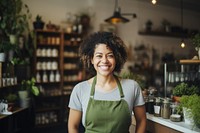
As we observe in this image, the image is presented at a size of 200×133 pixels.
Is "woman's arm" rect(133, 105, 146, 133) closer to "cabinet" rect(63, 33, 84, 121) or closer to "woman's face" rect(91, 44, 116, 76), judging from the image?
"woman's face" rect(91, 44, 116, 76)

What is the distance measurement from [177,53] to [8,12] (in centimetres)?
448

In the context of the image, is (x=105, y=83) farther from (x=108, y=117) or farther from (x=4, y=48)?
(x=4, y=48)

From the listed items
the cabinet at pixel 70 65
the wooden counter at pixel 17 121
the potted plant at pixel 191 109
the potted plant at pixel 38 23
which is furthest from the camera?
the cabinet at pixel 70 65

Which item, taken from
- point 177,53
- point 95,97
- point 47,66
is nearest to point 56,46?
point 47,66

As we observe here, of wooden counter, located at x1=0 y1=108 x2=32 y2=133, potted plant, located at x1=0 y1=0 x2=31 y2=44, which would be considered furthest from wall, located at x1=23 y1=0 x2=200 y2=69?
wooden counter, located at x1=0 y1=108 x2=32 y2=133

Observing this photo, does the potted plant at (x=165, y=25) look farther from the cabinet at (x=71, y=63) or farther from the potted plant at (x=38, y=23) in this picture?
the potted plant at (x=38, y=23)

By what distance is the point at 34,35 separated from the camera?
401cm

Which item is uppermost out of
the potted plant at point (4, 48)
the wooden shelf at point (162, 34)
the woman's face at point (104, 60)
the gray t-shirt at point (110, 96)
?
the wooden shelf at point (162, 34)

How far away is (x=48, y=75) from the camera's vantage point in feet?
14.2

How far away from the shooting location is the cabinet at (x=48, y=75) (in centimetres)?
416

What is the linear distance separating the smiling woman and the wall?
3023 millimetres

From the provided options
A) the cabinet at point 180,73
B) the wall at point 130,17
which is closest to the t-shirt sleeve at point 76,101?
the cabinet at point 180,73

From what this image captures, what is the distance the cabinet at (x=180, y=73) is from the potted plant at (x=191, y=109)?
0.67 m

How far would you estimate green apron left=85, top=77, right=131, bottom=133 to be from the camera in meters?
1.54
